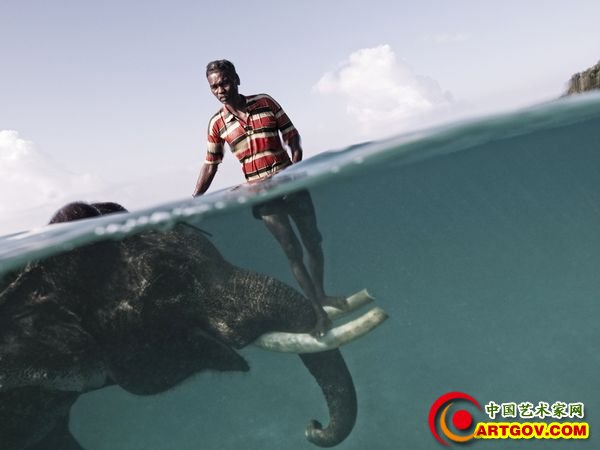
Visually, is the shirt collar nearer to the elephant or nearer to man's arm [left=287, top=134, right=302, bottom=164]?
man's arm [left=287, top=134, right=302, bottom=164]

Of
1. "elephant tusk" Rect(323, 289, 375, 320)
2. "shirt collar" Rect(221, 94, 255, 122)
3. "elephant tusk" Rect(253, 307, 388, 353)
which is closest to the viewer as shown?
"shirt collar" Rect(221, 94, 255, 122)

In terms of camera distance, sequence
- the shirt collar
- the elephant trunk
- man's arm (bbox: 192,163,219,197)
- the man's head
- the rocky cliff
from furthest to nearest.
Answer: the rocky cliff
the elephant trunk
man's arm (bbox: 192,163,219,197)
the shirt collar
the man's head

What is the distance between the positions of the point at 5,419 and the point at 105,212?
2886 millimetres

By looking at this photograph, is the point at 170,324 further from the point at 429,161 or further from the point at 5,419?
the point at 429,161

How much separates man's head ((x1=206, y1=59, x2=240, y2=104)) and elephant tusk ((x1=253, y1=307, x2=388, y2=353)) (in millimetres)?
3077

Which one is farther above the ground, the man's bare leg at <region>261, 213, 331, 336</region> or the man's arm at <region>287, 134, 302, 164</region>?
the man's arm at <region>287, 134, 302, 164</region>

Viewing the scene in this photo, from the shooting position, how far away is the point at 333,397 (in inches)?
249

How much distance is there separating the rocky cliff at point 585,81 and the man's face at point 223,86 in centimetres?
1672

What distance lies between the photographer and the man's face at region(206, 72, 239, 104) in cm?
412

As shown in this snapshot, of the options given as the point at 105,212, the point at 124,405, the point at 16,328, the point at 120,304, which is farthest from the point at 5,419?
the point at 124,405

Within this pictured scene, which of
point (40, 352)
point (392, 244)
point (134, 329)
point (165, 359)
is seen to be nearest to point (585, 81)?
point (392, 244)

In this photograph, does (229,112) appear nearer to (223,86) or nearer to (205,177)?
(223,86)

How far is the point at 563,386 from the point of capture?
15.0 meters

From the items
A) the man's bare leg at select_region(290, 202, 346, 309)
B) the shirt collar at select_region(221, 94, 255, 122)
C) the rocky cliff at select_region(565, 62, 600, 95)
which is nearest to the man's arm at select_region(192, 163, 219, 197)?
the shirt collar at select_region(221, 94, 255, 122)
